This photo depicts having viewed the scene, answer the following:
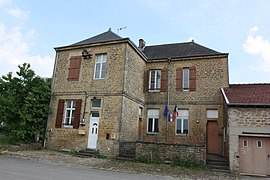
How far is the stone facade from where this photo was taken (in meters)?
9.31

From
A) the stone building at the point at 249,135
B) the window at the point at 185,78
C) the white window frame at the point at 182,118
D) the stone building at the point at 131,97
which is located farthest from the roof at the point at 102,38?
the stone building at the point at 249,135

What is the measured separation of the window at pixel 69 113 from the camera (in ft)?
42.3

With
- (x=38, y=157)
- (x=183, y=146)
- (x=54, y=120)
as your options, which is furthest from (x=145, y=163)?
(x=54, y=120)

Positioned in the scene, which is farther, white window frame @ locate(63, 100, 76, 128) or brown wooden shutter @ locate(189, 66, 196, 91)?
brown wooden shutter @ locate(189, 66, 196, 91)

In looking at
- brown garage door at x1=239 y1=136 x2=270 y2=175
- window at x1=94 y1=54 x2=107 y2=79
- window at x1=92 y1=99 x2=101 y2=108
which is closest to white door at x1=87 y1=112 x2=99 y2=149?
window at x1=92 y1=99 x2=101 y2=108

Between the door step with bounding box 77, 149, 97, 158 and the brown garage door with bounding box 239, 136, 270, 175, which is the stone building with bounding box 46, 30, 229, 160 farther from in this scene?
the brown garage door with bounding box 239, 136, 270, 175

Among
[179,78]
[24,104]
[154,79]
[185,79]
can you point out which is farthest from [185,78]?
[24,104]

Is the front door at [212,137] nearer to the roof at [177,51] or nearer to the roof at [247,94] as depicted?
the roof at [247,94]

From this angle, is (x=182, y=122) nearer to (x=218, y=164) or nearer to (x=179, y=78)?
(x=179, y=78)

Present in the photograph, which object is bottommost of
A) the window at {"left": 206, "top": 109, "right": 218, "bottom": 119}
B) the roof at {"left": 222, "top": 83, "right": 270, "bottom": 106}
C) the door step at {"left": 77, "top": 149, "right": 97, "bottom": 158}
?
the door step at {"left": 77, "top": 149, "right": 97, "bottom": 158}

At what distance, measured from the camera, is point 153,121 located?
14594mm

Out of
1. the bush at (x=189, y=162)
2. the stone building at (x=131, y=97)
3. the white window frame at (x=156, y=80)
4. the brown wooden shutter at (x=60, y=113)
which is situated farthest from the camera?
the white window frame at (x=156, y=80)

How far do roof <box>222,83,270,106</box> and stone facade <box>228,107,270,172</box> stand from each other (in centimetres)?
29

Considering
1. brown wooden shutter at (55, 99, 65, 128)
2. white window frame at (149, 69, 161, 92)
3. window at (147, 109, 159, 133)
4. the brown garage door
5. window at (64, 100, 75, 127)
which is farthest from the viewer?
white window frame at (149, 69, 161, 92)
